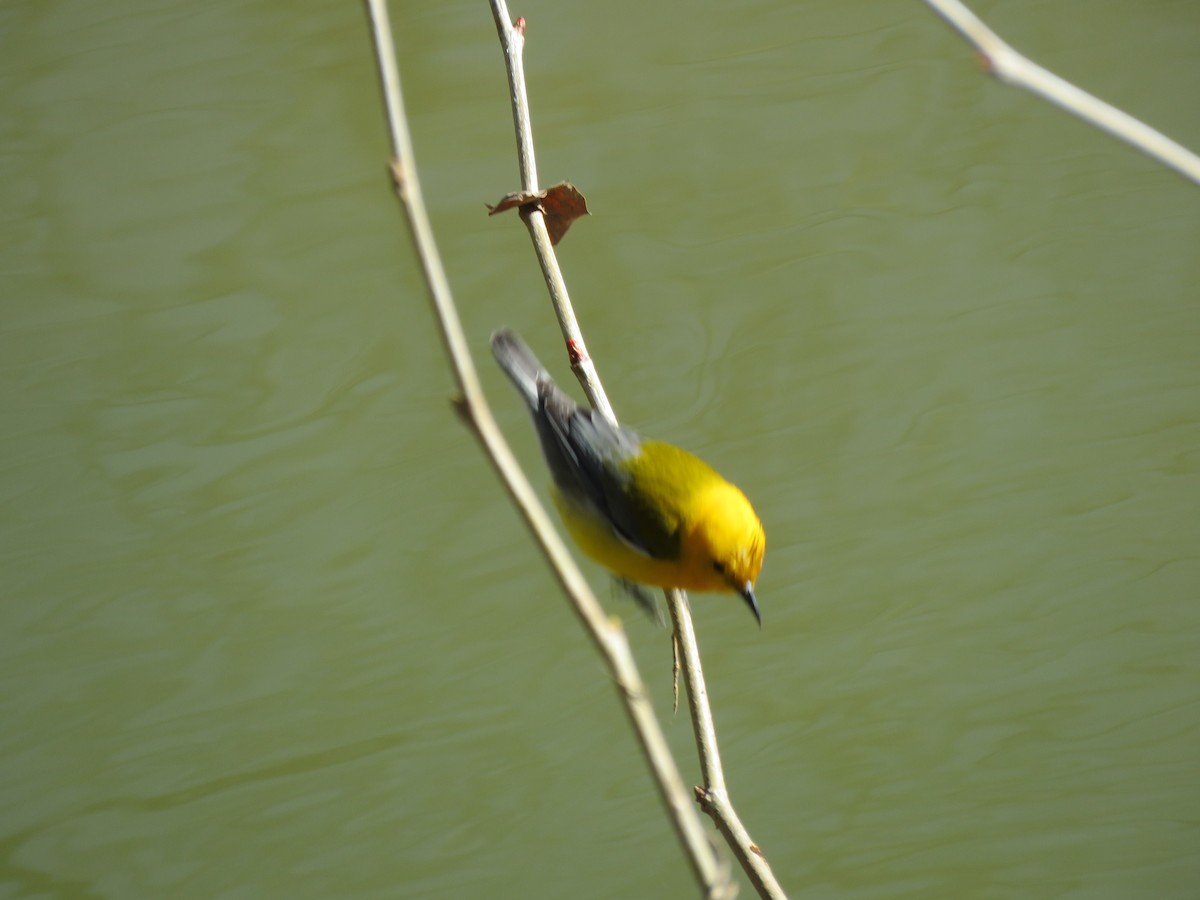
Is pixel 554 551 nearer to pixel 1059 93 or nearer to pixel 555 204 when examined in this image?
pixel 1059 93

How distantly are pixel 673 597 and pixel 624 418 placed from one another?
1.30m

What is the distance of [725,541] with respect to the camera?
1.56 m

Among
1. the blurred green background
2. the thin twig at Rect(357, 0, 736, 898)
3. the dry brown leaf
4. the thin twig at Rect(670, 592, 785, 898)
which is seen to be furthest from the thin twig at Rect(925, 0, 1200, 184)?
the blurred green background

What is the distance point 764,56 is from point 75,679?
2.29 m

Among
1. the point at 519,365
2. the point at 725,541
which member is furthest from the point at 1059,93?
the point at 519,365

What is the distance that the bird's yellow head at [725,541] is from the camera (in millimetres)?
1559

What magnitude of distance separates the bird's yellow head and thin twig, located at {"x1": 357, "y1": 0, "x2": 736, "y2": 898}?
0.95 metres

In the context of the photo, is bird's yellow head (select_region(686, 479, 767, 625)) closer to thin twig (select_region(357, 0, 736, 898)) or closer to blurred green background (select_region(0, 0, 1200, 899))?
thin twig (select_region(357, 0, 736, 898))

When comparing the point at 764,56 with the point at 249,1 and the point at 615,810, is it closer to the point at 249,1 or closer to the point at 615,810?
the point at 249,1

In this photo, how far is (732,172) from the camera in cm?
305

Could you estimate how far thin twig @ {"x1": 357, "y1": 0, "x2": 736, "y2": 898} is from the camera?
60 cm

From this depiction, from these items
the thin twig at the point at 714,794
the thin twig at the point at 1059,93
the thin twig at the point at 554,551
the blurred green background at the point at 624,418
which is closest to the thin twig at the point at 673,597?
the thin twig at the point at 714,794

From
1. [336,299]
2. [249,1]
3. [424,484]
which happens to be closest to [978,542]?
[424,484]

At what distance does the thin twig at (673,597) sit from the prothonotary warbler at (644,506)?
0.17 feet
